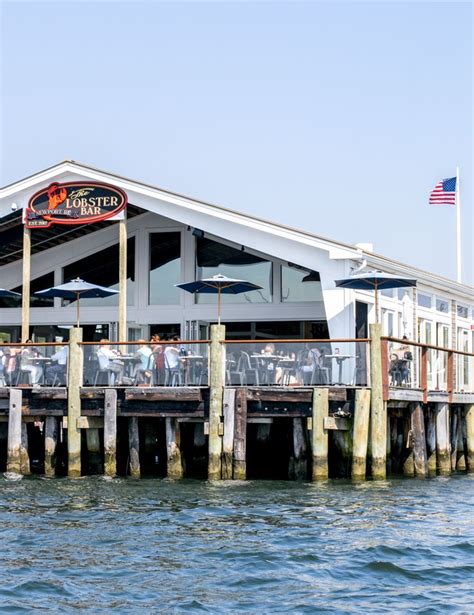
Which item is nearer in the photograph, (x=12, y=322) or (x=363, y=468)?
(x=363, y=468)

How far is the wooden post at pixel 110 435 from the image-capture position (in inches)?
Result: 908

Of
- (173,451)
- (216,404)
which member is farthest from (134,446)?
(216,404)

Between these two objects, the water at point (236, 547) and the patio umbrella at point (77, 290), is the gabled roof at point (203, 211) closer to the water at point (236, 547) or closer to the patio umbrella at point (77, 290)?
the patio umbrella at point (77, 290)

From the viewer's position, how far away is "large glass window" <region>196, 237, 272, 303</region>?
29891 millimetres

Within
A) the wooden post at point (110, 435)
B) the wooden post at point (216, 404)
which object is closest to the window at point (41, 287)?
the wooden post at point (110, 435)

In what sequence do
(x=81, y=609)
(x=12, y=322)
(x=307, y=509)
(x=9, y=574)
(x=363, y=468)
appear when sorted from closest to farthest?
(x=81, y=609) < (x=9, y=574) < (x=307, y=509) < (x=363, y=468) < (x=12, y=322)

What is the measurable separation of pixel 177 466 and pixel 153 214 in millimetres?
9715

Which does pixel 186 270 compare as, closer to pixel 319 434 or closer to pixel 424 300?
pixel 424 300

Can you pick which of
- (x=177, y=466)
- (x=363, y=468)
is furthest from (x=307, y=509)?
(x=177, y=466)

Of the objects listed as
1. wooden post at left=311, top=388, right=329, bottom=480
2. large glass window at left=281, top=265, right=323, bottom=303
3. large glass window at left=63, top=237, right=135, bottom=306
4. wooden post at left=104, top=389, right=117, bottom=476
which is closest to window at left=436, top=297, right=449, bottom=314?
large glass window at left=281, top=265, right=323, bottom=303

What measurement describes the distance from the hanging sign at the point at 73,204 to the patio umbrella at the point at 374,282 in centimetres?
661

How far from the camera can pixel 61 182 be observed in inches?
1153

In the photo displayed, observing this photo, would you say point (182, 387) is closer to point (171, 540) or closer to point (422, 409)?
point (422, 409)

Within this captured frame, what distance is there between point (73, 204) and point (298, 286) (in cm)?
623
